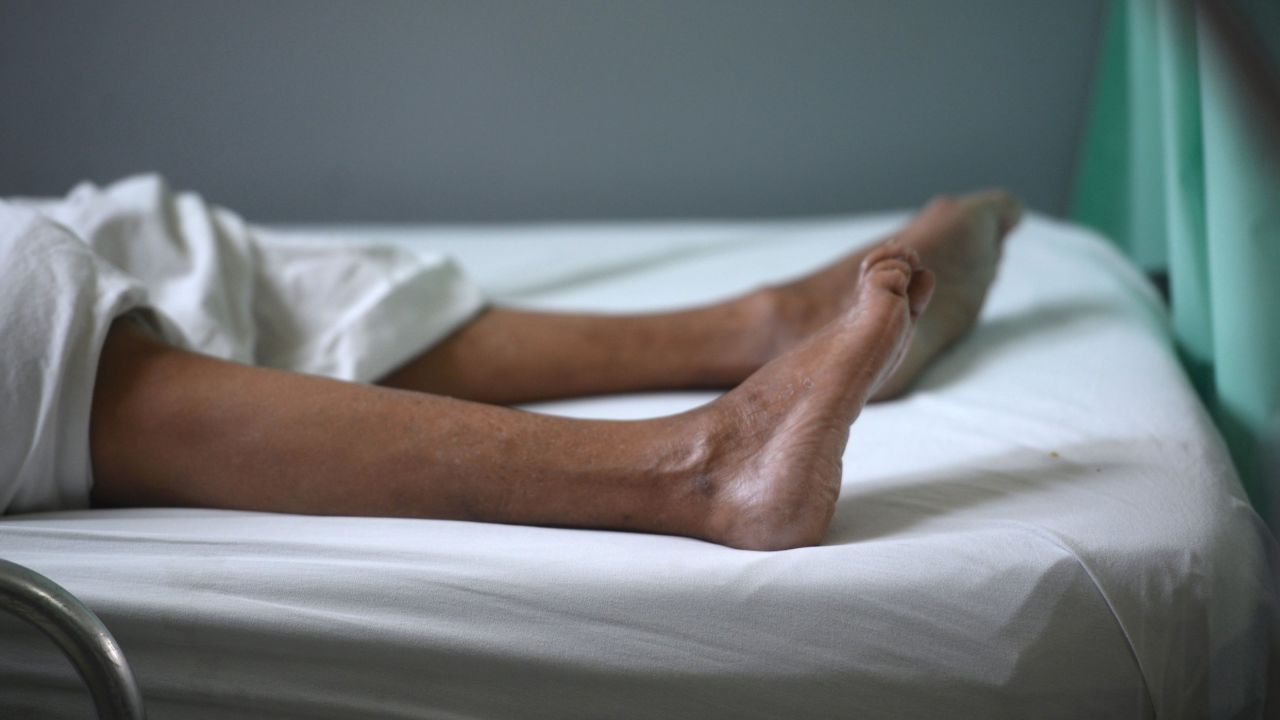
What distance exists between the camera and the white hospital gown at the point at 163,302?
73 centimetres

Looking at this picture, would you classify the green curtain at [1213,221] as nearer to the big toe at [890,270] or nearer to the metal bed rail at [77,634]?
the big toe at [890,270]

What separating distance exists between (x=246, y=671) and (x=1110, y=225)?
148 centimetres

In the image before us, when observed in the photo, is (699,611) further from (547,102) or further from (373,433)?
(547,102)

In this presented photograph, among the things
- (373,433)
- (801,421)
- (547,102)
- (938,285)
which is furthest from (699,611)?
(547,102)

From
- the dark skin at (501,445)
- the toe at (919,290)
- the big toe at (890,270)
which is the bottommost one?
the dark skin at (501,445)

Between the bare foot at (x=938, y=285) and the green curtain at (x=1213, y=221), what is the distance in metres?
0.18

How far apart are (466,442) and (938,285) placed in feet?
1.74

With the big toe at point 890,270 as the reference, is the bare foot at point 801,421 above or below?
below

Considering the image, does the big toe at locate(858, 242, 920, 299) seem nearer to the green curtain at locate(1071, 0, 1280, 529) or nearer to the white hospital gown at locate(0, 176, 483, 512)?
the green curtain at locate(1071, 0, 1280, 529)

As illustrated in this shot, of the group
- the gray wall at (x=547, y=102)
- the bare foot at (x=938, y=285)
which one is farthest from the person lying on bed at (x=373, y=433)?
the gray wall at (x=547, y=102)

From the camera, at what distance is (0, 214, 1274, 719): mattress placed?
62cm

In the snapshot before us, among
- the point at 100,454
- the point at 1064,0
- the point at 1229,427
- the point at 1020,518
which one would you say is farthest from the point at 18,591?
the point at 1064,0

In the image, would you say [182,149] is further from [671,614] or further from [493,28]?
[671,614]

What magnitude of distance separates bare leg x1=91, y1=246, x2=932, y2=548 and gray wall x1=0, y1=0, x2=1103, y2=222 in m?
1.31
